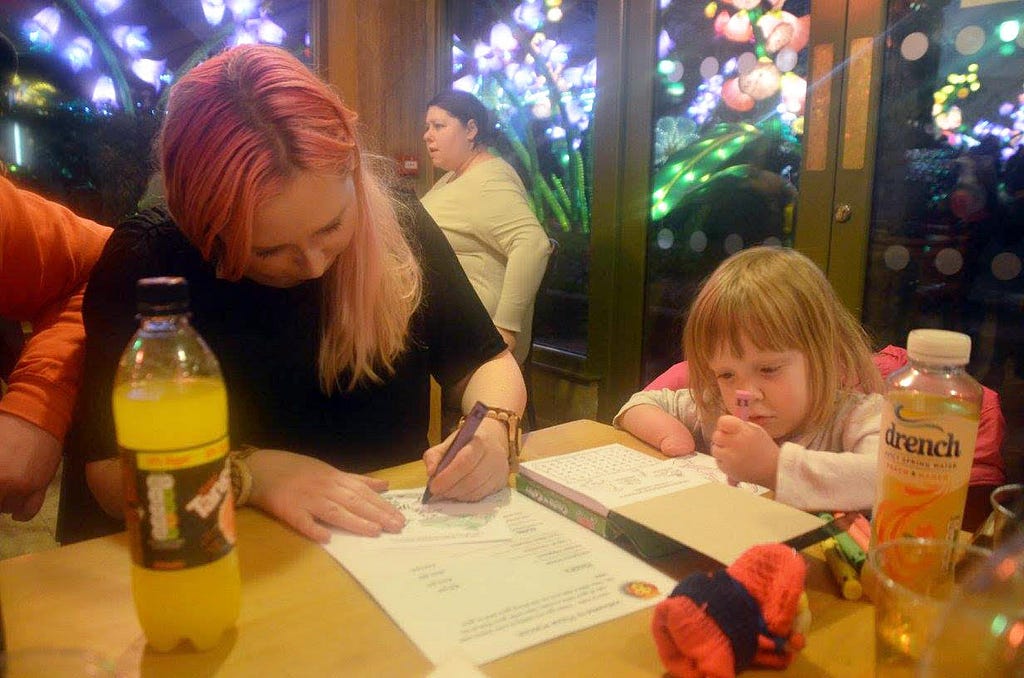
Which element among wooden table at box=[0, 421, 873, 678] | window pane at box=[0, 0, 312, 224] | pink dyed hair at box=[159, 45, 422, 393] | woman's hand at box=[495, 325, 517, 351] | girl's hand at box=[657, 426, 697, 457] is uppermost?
window pane at box=[0, 0, 312, 224]

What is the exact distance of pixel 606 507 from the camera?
839 millimetres

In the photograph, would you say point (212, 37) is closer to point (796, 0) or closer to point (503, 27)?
point (503, 27)

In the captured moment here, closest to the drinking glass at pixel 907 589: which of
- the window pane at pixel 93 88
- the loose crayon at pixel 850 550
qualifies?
the loose crayon at pixel 850 550

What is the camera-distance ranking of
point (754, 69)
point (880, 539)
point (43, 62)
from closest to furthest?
point (880, 539), point (754, 69), point (43, 62)

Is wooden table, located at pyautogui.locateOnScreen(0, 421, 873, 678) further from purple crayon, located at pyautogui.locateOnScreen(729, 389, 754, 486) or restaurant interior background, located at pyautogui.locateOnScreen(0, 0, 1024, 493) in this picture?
restaurant interior background, located at pyautogui.locateOnScreen(0, 0, 1024, 493)

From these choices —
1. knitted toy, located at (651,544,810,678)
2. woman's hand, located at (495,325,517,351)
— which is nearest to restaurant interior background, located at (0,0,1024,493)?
woman's hand, located at (495,325,517,351)

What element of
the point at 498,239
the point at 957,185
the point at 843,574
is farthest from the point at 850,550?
the point at 498,239

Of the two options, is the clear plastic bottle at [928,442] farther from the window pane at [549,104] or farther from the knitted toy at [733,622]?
the window pane at [549,104]

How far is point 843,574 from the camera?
0.73 meters

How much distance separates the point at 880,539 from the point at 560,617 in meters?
0.31

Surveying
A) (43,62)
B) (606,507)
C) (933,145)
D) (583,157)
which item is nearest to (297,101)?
(606,507)

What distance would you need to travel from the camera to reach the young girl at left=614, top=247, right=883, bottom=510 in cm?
116

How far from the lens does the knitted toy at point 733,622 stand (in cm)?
58

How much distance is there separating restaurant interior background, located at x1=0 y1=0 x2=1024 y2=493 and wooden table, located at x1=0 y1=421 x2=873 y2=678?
1395mm
